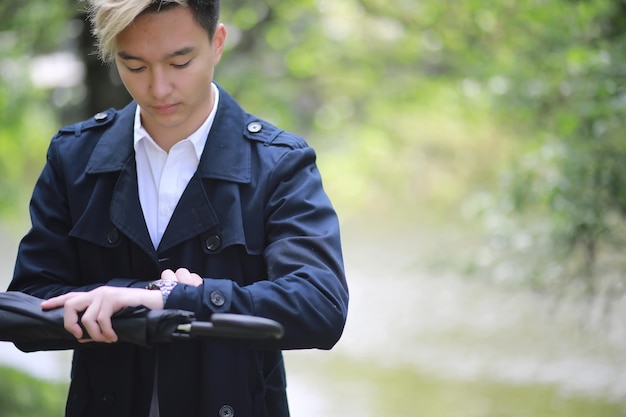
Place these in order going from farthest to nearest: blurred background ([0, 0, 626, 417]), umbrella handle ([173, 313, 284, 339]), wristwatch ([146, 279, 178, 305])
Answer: blurred background ([0, 0, 626, 417])
wristwatch ([146, 279, 178, 305])
umbrella handle ([173, 313, 284, 339])

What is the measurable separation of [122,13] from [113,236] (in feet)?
1.71

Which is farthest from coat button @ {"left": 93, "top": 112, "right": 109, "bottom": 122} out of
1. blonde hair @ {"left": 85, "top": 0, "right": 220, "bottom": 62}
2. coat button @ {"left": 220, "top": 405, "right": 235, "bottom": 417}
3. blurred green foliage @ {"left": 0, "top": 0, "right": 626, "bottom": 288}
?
blurred green foliage @ {"left": 0, "top": 0, "right": 626, "bottom": 288}

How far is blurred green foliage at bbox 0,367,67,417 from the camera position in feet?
22.5

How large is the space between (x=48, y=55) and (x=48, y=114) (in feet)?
2.19

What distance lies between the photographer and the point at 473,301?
27.6 ft

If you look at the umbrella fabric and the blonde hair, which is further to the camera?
the blonde hair

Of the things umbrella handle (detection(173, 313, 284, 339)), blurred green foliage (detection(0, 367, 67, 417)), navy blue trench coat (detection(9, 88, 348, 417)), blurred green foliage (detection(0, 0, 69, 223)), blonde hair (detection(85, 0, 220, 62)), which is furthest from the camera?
blurred green foliage (detection(0, 367, 67, 417))

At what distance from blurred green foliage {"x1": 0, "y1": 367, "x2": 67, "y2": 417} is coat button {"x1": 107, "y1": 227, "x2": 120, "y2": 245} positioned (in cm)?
509

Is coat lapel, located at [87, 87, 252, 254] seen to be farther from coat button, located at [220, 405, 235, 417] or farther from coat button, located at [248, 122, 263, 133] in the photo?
coat button, located at [220, 405, 235, 417]

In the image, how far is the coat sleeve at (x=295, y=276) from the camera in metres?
1.86

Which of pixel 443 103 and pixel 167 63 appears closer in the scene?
pixel 167 63

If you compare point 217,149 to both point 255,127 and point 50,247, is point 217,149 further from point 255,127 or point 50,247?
point 50,247

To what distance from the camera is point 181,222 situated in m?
2.07

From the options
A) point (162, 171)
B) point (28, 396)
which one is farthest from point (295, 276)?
point (28, 396)
